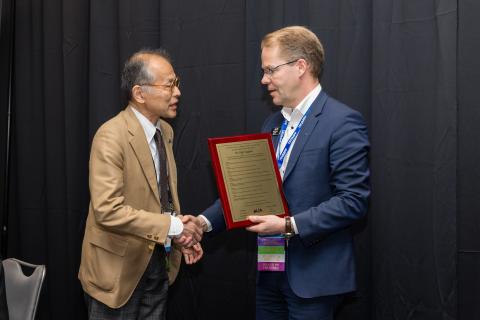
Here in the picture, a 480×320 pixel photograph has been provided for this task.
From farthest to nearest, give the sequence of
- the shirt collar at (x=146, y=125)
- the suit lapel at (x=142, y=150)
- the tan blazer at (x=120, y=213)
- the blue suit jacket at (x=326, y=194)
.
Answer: the shirt collar at (x=146, y=125), the suit lapel at (x=142, y=150), the tan blazer at (x=120, y=213), the blue suit jacket at (x=326, y=194)

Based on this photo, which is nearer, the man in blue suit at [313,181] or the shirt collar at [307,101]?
the man in blue suit at [313,181]

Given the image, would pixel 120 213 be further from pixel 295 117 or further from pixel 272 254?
pixel 295 117

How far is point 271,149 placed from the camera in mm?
2326

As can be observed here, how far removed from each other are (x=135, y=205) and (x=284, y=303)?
79 centimetres

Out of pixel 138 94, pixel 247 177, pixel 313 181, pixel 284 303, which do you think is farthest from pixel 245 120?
pixel 284 303

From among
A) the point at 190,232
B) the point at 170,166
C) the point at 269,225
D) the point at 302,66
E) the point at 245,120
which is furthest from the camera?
the point at 245,120

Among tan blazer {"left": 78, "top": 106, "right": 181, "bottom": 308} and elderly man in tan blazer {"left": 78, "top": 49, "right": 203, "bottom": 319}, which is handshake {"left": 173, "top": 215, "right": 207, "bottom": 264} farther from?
tan blazer {"left": 78, "top": 106, "right": 181, "bottom": 308}

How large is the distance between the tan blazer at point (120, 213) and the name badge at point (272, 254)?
43 cm

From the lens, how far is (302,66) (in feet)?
7.73

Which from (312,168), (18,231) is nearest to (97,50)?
(18,231)

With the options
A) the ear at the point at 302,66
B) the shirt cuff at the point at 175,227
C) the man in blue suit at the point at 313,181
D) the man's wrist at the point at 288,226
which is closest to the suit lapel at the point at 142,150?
the shirt cuff at the point at 175,227

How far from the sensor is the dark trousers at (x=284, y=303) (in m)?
2.25

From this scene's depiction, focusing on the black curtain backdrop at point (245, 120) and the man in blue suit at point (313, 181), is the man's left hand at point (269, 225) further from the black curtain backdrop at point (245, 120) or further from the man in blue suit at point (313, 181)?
the black curtain backdrop at point (245, 120)

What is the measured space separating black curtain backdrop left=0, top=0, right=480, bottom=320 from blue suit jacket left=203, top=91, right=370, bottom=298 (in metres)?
0.51
